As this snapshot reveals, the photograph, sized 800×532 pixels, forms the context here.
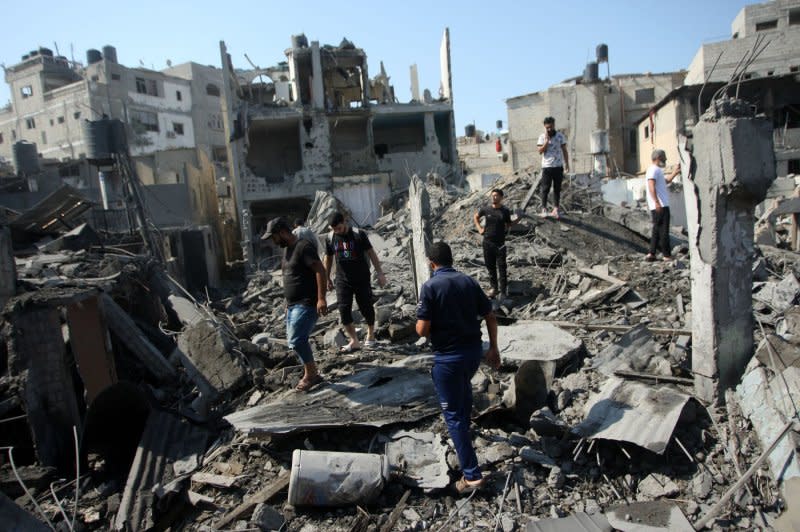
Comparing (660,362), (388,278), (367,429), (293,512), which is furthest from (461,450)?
(388,278)

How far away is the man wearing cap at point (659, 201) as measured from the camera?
287 inches

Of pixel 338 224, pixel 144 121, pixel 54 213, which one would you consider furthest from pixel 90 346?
pixel 144 121

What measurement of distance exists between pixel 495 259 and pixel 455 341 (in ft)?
12.9

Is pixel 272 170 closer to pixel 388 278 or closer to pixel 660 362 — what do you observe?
pixel 388 278

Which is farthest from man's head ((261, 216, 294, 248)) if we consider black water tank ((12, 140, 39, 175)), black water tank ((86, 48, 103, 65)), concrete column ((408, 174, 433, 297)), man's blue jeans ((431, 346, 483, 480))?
black water tank ((86, 48, 103, 65))

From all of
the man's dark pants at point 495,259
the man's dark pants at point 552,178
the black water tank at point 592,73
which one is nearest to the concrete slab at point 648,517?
the man's dark pants at point 495,259

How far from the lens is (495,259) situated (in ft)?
24.6

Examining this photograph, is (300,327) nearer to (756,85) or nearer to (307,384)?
(307,384)

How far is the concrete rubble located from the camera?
12.5 ft

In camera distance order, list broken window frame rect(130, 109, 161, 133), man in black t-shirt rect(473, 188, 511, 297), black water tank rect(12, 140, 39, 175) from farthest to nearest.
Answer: broken window frame rect(130, 109, 161, 133)
black water tank rect(12, 140, 39, 175)
man in black t-shirt rect(473, 188, 511, 297)

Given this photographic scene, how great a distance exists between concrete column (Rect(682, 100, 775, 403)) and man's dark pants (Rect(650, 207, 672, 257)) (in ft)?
11.8

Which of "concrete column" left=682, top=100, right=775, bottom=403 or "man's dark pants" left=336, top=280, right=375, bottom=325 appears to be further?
"man's dark pants" left=336, top=280, right=375, bottom=325

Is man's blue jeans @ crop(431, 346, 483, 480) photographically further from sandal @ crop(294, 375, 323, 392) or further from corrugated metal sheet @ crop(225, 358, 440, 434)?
sandal @ crop(294, 375, 323, 392)

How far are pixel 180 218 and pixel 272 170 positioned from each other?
5.45 meters
